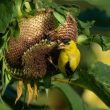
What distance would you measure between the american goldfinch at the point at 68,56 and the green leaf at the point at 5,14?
8.0 inches

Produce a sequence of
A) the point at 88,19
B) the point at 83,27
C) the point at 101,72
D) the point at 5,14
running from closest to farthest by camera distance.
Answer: the point at 5,14
the point at 83,27
the point at 101,72
the point at 88,19

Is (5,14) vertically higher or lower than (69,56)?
higher

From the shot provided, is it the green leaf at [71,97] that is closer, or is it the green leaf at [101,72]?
the green leaf at [101,72]

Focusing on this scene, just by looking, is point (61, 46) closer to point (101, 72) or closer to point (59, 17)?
Result: point (59, 17)

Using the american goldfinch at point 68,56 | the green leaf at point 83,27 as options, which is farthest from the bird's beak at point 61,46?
the green leaf at point 83,27

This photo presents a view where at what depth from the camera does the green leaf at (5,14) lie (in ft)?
6.62

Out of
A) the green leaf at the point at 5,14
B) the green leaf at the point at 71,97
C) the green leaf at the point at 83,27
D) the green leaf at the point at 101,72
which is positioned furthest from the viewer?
the green leaf at the point at 71,97

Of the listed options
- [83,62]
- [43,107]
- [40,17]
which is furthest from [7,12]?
[83,62]

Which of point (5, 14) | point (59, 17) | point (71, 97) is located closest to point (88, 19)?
point (71, 97)

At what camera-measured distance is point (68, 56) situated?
2.10 m

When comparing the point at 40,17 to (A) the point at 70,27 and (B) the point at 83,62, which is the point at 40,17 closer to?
(A) the point at 70,27

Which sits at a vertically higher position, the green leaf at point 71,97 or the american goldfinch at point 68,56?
the american goldfinch at point 68,56

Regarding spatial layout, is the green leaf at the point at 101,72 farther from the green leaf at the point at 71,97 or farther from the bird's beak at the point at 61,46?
the bird's beak at the point at 61,46

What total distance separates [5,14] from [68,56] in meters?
0.26
